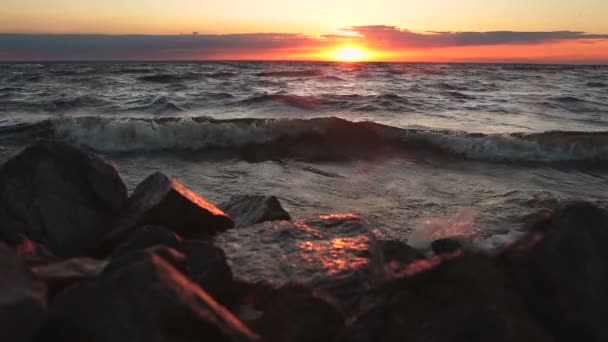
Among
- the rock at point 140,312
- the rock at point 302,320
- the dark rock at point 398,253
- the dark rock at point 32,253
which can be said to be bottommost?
the dark rock at point 398,253

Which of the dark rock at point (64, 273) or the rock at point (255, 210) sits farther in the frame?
the rock at point (255, 210)

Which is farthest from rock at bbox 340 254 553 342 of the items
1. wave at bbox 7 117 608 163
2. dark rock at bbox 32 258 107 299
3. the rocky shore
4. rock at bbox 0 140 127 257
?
wave at bbox 7 117 608 163

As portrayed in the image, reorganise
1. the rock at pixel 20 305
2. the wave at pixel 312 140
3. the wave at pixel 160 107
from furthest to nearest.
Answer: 1. the wave at pixel 160 107
2. the wave at pixel 312 140
3. the rock at pixel 20 305

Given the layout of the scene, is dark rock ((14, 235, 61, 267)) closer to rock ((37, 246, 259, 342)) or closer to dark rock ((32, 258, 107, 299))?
dark rock ((32, 258, 107, 299))

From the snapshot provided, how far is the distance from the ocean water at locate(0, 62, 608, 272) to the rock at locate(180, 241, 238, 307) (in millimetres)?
535

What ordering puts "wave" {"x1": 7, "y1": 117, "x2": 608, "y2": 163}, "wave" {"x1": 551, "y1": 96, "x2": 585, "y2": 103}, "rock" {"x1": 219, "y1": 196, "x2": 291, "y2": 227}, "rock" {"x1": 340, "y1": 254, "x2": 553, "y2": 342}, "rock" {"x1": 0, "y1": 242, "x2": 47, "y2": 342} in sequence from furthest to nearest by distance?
"wave" {"x1": 551, "y1": 96, "x2": 585, "y2": 103}
"wave" {"x1": 7, "y1": 117, "x2": 608, "y2": 163}
"rock" {"x1": 219, "y1": 196, "x2": 291, "y2": 227}
"rock" {"x1": 340, "y1": 254, "x2": 553, "y2": 342}
"rock" {"x1": 0, "y1": 242, "x2": 47, "y2": 342}

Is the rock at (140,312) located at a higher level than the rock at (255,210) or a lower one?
higher

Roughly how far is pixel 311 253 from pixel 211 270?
0.68 meters

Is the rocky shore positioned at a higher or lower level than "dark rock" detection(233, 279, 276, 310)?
higher

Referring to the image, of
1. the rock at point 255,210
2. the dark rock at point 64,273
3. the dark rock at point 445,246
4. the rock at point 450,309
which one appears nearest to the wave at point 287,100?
the rock at point 255,210

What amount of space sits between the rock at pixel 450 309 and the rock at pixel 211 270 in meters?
0.96

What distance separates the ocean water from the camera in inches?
234

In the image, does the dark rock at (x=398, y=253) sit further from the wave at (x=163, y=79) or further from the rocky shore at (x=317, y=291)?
the wave at (x=163, y=79)

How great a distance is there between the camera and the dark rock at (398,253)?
3459 mm
